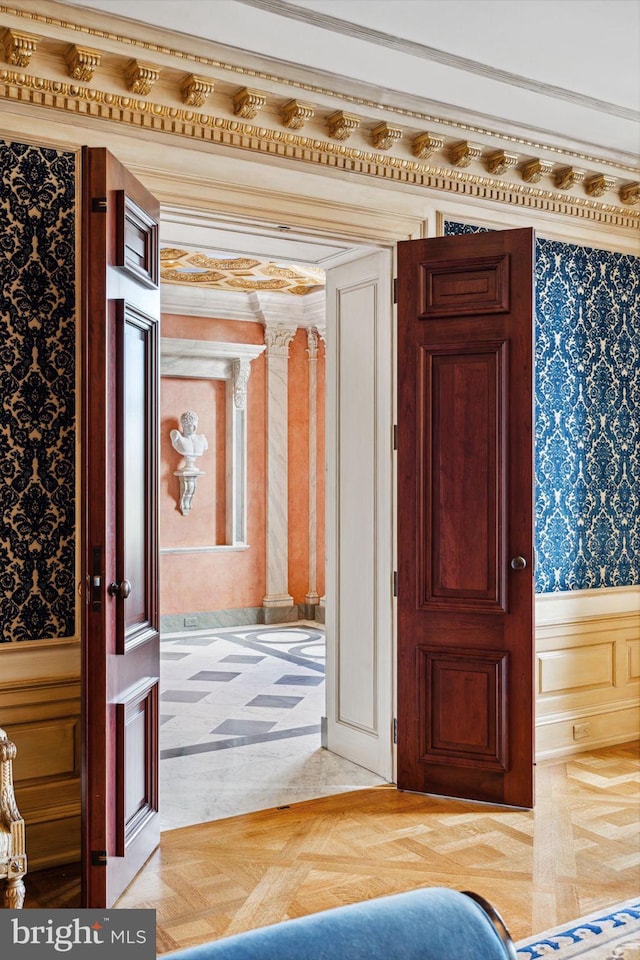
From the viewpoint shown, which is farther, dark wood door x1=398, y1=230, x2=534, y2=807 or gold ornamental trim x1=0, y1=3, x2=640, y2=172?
dark wood door x1=398, y1=230, x2=534, y2=807

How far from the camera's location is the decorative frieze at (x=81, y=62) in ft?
9.93

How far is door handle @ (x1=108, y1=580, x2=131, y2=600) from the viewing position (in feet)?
8.69

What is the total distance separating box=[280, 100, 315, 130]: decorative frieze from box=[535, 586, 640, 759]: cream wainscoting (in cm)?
262

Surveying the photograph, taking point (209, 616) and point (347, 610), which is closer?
point (347, 610)

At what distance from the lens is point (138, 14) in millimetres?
2998

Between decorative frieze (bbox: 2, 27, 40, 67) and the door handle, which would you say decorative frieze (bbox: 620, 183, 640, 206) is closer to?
decorative frieze (bbox: 2, 27, 40, 67)

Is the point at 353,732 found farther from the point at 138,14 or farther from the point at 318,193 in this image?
the point at 138,14

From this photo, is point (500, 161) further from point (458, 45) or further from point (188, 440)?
point (188, 440)

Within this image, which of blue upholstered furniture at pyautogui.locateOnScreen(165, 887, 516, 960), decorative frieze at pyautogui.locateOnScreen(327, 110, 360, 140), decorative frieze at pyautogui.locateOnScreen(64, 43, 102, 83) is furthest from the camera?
decorative frieze at pyautogui.locateOnScreen(327, 110, 360, 140)

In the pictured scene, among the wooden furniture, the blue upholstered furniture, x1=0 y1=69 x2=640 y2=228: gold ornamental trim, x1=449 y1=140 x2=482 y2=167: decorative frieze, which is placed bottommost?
the wooden furniture

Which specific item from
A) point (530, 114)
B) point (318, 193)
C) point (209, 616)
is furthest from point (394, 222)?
point (209, 616)

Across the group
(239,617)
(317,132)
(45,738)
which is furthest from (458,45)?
(239,617)

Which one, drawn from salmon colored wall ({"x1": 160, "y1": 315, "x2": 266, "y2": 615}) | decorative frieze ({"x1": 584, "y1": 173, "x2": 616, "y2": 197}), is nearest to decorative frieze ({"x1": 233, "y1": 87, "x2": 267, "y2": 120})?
decorative frieze ({"x1": 584, "y1": 173, "x2": 616, "y2": 197})

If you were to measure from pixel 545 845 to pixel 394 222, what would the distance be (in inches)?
110
